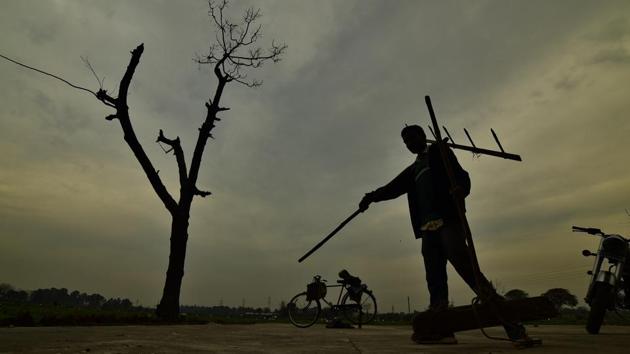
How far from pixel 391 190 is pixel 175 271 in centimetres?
752

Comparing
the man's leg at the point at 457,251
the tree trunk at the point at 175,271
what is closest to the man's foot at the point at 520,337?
the man's leg at the point at 457,251

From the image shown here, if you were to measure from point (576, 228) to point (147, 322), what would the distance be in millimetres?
8119

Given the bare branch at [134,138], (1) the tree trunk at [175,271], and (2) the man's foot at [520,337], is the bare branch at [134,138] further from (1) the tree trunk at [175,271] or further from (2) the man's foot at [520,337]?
(2) the man's foot at [520,337]

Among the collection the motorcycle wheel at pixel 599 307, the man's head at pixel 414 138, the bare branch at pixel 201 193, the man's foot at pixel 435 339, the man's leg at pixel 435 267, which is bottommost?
the man's foot at pixel 435 339

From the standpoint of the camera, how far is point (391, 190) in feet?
15.0

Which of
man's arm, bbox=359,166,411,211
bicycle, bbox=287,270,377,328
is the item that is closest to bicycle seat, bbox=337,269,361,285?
bicycle, bbox=287,270,377,328

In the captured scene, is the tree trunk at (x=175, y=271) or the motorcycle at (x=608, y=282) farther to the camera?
the tree trunk at (x=175, y=271)

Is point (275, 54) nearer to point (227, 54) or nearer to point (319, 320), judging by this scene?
point (227, 54)

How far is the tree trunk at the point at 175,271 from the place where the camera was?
9789 millimetres

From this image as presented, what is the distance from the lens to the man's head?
4.39 m

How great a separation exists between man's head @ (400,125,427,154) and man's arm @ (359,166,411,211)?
24 centimetres

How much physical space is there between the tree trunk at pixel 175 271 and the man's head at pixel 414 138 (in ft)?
25.4

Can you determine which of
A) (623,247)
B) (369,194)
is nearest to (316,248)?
(369,194)

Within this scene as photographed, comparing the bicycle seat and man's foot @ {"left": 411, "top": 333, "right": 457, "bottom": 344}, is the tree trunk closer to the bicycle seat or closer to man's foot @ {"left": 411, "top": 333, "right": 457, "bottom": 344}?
the bicycle seat
